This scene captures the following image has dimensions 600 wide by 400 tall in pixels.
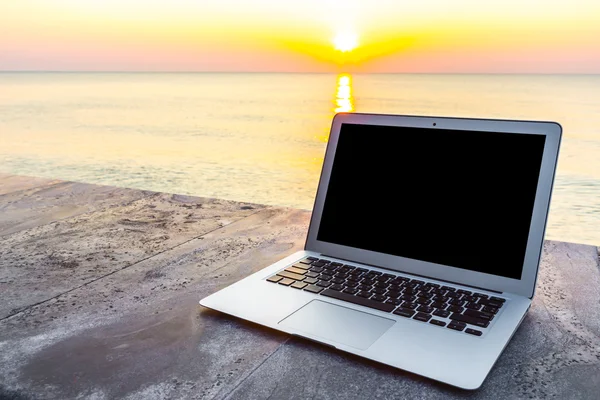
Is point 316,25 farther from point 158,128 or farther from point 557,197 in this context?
point 557,197

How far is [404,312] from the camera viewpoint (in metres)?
0.72

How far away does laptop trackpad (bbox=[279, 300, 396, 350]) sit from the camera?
2.22 ft

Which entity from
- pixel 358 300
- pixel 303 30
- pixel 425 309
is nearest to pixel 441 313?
pixel 425 309

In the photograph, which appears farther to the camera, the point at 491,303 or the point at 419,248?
the point at 419,248

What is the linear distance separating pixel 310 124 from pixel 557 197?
921cm

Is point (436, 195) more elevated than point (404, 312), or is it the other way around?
point (436, 195)

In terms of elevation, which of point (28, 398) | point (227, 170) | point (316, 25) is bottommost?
point (227, 170)

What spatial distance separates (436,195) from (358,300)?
257 mm

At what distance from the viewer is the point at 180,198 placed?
1717 millimetres

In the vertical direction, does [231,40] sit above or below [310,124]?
above

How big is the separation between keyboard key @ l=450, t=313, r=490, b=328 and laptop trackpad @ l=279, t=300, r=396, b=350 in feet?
0.29

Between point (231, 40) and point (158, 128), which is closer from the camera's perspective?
point (158, 128)

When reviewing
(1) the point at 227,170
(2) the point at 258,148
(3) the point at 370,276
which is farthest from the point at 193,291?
(2) the point at 258,148

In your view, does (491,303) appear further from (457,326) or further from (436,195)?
(436,195)
